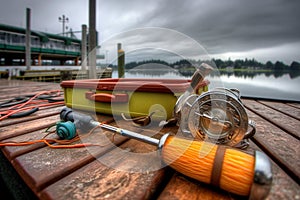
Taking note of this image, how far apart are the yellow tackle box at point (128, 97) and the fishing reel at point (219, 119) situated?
0.21 meters

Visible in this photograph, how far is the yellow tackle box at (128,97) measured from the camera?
2.59 feet

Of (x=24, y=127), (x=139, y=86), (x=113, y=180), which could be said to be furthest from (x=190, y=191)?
(x=24, y=127)

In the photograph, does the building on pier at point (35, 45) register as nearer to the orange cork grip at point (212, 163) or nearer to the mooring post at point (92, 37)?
the mooring post at point (92, 37)

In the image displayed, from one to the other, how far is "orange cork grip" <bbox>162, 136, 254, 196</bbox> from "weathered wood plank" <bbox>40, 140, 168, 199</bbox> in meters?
0.07

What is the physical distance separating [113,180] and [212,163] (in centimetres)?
25

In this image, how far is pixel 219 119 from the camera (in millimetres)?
524

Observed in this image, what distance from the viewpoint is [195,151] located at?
42cm

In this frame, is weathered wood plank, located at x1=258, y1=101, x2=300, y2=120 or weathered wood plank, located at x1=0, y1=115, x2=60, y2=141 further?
weathered wood plank, located at x1=258, y1=101, x2=300, y2=120

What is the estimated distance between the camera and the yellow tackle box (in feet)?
2.59

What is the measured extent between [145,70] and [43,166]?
81cm

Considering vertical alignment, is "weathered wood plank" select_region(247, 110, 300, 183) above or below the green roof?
below

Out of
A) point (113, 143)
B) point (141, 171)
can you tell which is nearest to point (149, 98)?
point (113, 143)

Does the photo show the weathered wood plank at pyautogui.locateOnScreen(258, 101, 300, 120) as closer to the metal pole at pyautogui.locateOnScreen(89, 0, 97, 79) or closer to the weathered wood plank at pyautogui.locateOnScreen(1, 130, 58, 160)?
the weathered wood plank at pyautogui.locateOnScreen(1, 130, 58, 160)

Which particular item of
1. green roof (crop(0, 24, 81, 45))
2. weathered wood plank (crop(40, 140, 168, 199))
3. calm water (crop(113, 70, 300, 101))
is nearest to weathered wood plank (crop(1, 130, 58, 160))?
weathered wood plank (crop(40, 140, 168, 199))
